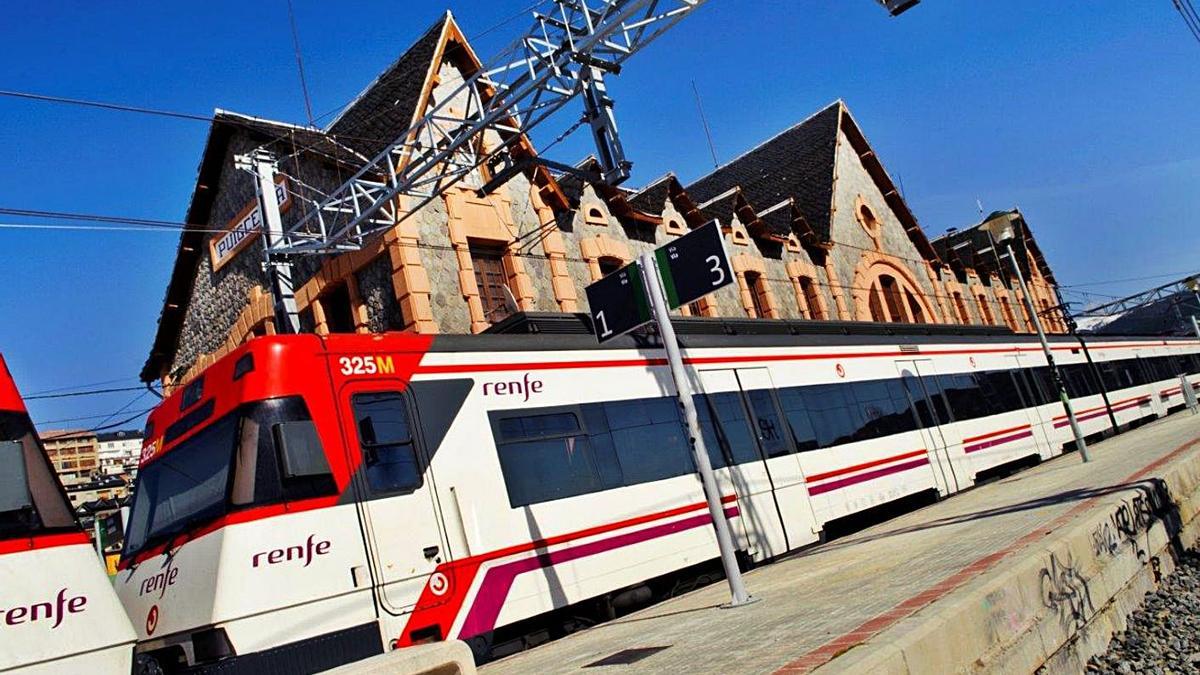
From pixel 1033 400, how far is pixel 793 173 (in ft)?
56.5

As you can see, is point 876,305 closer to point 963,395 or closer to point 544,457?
point 963,395

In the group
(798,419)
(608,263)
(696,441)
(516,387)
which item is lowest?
(696,441)

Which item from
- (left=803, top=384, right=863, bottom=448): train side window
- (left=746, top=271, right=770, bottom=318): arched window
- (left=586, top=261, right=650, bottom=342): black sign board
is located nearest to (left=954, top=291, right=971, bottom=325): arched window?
(left=746, top=271, right=770, bottom=318): arched window

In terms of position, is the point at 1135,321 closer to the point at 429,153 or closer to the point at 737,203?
the point at 737,203

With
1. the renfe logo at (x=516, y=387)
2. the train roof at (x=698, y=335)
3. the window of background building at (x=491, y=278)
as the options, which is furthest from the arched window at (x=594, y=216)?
the renfe logo at (x=516, y=387)

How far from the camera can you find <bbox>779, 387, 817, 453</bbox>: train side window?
12633mm

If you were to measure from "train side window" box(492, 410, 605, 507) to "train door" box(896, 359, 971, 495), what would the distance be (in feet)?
27.1

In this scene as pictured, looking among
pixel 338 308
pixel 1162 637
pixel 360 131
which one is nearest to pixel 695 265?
pixel 1162 637

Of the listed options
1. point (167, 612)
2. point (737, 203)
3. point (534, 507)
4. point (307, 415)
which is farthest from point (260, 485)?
point (737, 203)

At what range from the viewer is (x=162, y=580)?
751 centimetres

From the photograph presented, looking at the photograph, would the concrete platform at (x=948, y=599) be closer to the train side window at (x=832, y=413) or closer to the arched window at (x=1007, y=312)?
the train side window at (x=832, y=413)

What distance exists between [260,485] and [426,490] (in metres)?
1.46

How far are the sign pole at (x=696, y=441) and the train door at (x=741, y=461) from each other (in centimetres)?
234

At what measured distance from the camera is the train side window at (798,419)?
12633mm
